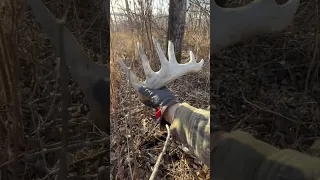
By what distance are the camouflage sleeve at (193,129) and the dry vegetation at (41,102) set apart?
417 mm

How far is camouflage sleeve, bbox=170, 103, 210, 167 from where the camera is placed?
142 cm

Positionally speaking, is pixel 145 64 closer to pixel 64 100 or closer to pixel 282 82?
pixel 64 100

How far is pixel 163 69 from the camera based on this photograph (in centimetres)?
144

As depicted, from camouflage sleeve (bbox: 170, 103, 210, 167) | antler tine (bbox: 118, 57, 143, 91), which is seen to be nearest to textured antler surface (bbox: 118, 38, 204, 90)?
antler tine (bbox: 118, 57, 143, 91)

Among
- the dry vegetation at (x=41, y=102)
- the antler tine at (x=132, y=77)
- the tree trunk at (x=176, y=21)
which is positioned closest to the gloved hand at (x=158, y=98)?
the antler tine at (x=132, y=77)

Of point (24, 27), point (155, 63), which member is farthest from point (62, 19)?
point (155, 63)

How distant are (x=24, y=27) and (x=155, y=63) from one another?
548 mm

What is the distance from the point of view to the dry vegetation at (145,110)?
55.0 inches

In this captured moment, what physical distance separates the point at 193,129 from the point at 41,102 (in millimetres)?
637

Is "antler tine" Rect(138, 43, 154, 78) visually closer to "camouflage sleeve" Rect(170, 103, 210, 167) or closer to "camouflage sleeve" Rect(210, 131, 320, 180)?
"camouflage sleeve" Rect(170, 103, 210, 167)

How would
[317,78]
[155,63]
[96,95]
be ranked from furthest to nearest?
1. [155,63]
2. [96,95]
3. [317,78]

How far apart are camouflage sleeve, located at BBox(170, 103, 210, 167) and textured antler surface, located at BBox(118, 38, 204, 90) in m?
0.13

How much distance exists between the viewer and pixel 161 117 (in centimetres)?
149

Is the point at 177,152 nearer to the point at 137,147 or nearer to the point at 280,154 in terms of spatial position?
the point at 137,147
